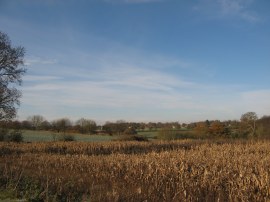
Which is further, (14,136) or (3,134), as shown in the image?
(14,136)

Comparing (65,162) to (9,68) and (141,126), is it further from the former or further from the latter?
(141,126)

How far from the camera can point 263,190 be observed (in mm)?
11516

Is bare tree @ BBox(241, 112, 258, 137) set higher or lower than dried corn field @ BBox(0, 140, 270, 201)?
higher

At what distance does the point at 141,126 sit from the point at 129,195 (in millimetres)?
121061

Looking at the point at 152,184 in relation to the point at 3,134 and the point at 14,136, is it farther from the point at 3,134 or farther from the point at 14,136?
the point at 14,136

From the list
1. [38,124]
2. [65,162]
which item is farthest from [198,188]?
[38,124]

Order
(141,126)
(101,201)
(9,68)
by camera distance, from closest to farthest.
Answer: (101,201) < (9,68) < (141,126)

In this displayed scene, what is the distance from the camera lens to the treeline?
6800 cm

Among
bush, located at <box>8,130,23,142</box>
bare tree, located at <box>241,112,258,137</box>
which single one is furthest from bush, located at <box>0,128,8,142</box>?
bare tree, located at <box>241,112,258,137</box>

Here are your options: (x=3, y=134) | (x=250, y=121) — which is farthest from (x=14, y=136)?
(x=250, y=121)

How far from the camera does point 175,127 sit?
107 meters

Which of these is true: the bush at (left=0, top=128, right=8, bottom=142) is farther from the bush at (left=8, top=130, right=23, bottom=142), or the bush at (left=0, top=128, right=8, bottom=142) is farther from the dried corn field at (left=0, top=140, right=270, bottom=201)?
the dried corn field at (left=0, top=140, right=270, bottom=201)

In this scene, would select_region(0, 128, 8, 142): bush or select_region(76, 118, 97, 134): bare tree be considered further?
select_region(76, 118, 97, 134): bare tree

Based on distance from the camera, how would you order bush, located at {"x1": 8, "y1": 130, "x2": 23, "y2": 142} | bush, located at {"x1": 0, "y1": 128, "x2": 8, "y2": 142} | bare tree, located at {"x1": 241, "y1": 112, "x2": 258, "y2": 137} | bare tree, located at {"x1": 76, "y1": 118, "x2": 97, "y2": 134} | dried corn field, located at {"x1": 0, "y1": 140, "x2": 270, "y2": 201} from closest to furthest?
dried corn field, located at {"x1": 0, "y1": 140, "x2": 270, "y2": 201}
bush, located at {"x1": 0, "y1": 128, "x2": 8, "y2": 142}
bush, located at {"x1": 8, "y1": 130, "x2": 23, "y2": 142}
bare tree, located at {"x1": 241, "y1": 112, "x2": 258, "y2": 137}
bare tree, located at {"x1": 76, "y1": 118, "x2": 97, "y2": 134}
